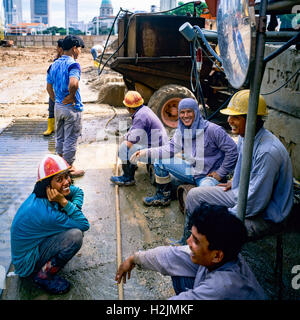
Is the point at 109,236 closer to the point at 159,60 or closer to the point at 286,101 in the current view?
the point at 286,101

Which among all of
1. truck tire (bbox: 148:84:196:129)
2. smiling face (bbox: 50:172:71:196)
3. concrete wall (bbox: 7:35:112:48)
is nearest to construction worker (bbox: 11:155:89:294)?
smiling face (bbox: 50:172:71:196)

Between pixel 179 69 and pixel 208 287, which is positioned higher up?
pixel 179 69

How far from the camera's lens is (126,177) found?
213 inches

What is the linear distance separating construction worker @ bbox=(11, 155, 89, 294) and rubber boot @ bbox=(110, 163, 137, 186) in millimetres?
2235

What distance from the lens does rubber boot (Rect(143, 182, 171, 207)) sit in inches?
184

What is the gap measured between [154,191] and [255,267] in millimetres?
2181

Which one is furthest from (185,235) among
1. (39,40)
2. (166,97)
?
(39,40)

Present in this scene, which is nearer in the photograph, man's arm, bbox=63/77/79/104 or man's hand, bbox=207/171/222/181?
man's hand, bbox=207/171/222/181

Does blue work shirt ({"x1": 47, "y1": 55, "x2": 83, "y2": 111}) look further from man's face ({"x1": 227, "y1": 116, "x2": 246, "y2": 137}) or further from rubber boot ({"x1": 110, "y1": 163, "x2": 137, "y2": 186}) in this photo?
man's face ({"x1": 227, "y1": 116, "x2": 246, "y2": 137})

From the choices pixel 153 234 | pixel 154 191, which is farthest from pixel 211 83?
pixel 153 234
